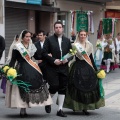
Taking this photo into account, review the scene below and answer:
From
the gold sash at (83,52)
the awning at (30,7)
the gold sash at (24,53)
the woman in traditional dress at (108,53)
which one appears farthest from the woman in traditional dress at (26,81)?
the awning at (30,7)

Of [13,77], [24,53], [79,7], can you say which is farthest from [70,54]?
[79,7]

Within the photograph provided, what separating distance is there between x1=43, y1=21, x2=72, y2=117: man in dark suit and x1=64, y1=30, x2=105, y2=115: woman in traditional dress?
0.22 meters

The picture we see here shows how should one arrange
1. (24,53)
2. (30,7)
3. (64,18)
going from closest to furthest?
1. (24,53)
2. (30,7)
3. (64,18)

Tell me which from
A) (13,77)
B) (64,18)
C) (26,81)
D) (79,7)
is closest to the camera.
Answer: (13,77)

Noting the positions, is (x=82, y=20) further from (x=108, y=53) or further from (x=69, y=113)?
(x=69, y=113)

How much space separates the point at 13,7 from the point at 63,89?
38.7 ft

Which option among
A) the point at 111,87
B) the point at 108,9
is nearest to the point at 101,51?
the point at 111,87

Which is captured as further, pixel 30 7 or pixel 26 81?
pixel 30 7

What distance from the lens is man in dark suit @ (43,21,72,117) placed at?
25.2ft

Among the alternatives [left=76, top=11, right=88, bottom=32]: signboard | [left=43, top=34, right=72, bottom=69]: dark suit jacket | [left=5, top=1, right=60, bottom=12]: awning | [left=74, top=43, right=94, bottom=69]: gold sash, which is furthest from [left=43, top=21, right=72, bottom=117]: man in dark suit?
[left=5, top=1, right=60, bottom=12]: awning

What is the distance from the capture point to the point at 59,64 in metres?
7.63

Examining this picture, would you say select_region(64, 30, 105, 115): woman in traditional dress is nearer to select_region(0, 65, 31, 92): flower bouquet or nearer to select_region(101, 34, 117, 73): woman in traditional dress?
select_region(0, 65, 31, 92): flower bouquet

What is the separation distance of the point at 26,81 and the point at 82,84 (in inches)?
44.4

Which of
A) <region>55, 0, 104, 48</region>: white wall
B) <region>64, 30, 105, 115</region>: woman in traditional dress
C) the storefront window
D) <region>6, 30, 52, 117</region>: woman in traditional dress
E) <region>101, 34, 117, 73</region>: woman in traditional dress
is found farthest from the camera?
the storefront window
